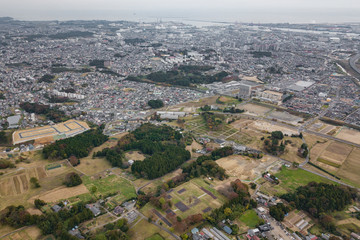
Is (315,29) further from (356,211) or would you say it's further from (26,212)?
(26,212)

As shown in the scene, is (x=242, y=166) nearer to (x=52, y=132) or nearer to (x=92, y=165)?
(x=92, y=165)

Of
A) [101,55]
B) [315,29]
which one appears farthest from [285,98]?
[315,29]

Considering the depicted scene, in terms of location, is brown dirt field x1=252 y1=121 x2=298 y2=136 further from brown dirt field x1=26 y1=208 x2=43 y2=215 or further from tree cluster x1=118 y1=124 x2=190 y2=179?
brown dirt field x1=26 y1=208 x2=43 y2=215

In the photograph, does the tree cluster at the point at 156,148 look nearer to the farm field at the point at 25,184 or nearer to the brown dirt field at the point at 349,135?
the farm field at the point at 25,184

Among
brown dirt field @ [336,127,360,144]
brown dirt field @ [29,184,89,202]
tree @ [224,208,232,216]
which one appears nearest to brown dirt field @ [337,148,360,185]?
brown dirt field @ [336,127,360,144]

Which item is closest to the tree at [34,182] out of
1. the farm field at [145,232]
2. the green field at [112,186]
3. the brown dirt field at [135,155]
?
the green field at [112,186]

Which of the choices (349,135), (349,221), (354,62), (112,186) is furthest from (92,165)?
(354,62)
